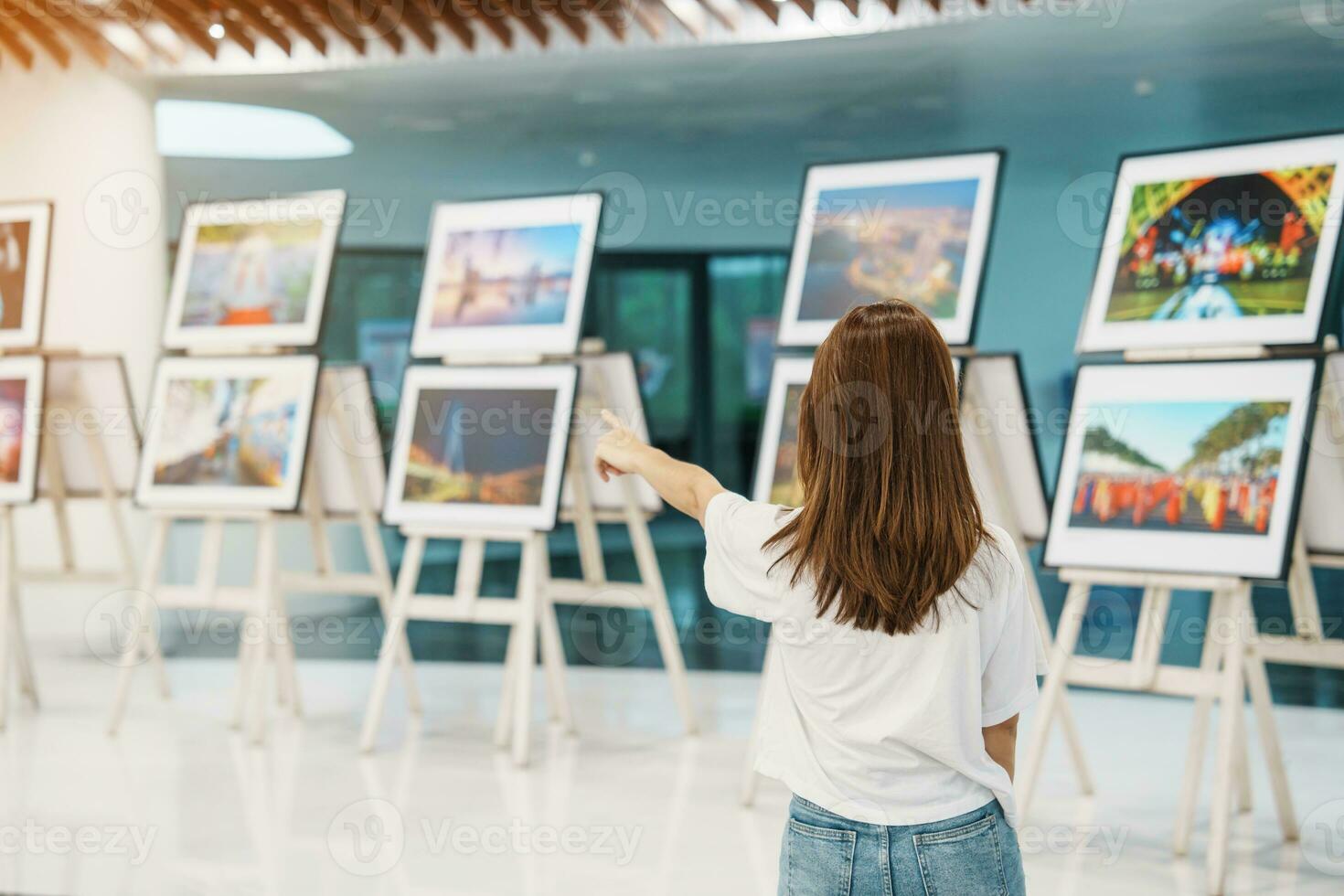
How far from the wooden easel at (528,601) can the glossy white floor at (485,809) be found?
15 cm

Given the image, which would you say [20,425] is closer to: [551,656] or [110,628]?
[110,628]

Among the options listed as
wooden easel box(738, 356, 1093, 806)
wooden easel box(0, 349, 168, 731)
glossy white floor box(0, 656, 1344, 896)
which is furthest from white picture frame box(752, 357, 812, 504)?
wooden easel box(0, 349, 168, 731)

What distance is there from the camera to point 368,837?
11.9 ft

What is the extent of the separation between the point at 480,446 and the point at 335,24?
8.11 ft

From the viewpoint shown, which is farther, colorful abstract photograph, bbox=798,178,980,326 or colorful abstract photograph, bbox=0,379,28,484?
colorful abstract photograph, bbox=0,379,28,484

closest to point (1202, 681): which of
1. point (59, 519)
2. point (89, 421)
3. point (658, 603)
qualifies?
point (658, 603)

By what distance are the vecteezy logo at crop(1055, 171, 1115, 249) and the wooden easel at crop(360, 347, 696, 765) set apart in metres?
2.51

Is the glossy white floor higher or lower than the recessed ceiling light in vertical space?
lower

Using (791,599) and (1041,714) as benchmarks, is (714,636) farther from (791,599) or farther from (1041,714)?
(791,599)

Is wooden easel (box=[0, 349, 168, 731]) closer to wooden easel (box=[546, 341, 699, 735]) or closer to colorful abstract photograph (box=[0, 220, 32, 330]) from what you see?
colorful abstract photograph (box=[0, 220, 32, 330])

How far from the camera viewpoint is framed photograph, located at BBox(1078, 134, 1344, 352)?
3354 mm

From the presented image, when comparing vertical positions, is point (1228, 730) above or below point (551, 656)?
above

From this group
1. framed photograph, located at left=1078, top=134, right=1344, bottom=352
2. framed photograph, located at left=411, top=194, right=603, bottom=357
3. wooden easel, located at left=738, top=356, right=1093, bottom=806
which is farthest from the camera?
framed photograph, located at left=411, top=194, right=603, bottom=357

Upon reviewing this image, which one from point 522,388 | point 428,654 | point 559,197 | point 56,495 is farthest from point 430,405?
point 428,654
